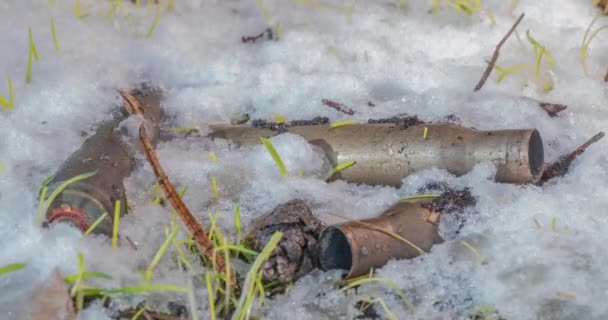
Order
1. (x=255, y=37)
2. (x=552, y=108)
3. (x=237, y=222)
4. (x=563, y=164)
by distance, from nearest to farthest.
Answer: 1. (x=237, y=222)
2. (x=563, y=164)
3. (x=552, y=108)
4. (x=255, y=37)

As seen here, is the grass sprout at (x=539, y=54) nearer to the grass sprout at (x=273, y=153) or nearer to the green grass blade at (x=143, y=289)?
the grass sprout at (x=273, y=153)

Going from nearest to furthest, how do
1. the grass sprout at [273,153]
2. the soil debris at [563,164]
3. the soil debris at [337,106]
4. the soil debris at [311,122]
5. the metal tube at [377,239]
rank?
the metal tube at [377,239] → the grass sprout at [273,153] → the soil debris at [563,164] → the soil debris at [311,122] → the soil debris at [337,106]

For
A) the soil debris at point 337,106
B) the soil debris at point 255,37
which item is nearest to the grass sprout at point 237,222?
the soil debris at point 337,106

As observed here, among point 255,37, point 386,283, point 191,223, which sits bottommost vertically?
point 386,283

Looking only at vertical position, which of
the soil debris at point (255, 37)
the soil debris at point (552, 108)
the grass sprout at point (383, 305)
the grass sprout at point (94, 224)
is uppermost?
the soil debris at point (255, 37)

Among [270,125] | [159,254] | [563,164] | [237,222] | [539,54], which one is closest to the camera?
[159,254]

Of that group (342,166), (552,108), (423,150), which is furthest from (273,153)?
(552,108)

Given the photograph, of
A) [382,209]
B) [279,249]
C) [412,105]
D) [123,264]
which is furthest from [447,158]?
[123,264]

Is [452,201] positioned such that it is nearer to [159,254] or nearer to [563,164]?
[563,164]
